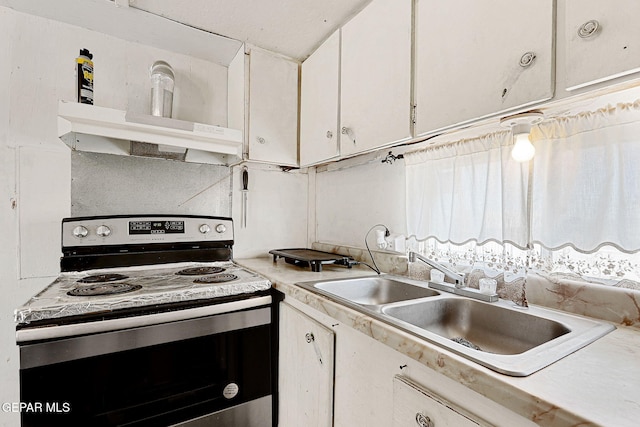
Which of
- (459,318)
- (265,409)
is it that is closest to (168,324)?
(265,409)

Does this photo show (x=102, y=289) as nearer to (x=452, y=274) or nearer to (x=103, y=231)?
(x=103, y=231)

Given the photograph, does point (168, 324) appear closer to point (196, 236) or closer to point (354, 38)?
point (196, 236)

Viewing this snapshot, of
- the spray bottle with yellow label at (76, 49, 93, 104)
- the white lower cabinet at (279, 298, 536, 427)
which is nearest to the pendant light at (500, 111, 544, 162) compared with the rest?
the white lower cabinet at (279, 298, 536, 427)

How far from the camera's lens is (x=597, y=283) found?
0.92m

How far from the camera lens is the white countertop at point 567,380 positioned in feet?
1.52

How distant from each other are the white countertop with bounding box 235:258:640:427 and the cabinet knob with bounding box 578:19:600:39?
71cm

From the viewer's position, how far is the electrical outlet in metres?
1.51

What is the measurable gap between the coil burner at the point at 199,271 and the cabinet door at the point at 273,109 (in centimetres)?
66

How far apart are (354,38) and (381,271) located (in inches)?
45.7

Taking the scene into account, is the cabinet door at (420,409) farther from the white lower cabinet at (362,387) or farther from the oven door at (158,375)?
the oven door at (158,375)

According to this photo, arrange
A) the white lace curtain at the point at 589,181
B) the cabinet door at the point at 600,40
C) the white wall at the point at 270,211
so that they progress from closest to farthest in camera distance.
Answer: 1. the cabinet door at the point at 600,40
2. the white lace curtain at the point at 589,181
3. the white wall at the point at 270,211

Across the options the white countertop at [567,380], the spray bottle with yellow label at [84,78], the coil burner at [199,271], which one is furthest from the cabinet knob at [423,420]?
the spray bottle with yellow label at [84,78]

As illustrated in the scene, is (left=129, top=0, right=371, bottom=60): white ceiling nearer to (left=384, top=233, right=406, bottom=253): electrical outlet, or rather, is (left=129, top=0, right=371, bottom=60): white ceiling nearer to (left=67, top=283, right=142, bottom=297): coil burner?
(left=384, top=233, right=406, bottom=253): electrical outlet

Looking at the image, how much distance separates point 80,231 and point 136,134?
1.89 feet
